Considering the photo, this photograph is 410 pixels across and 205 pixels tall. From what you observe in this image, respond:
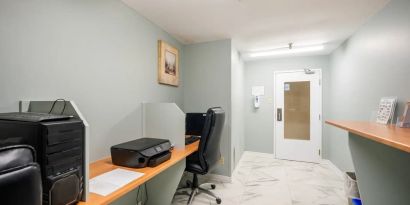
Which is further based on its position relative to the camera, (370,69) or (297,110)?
(297,110)

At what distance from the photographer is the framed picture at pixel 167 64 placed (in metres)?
2.46

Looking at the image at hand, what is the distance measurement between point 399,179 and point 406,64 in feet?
3.29

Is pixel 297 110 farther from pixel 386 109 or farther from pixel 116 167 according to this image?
pixel 116 167

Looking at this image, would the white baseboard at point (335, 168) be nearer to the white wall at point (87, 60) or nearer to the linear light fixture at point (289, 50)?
the linear light fixture at point (289, 50)

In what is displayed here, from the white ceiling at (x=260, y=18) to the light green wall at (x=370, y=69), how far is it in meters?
0.20

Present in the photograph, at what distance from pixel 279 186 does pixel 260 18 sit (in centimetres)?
237

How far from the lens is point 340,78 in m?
3.17

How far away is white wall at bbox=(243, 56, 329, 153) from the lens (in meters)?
4.05

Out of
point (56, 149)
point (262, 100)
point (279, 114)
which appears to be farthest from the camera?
point (262, 100)

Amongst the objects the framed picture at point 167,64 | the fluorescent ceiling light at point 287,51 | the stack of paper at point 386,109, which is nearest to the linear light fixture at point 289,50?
the fluorescent ceiling light at point 287,51

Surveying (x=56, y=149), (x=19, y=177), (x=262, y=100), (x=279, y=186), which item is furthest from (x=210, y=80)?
(x=19, y=177)

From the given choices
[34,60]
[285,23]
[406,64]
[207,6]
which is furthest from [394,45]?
[34,60]

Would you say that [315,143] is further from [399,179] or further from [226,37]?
[226,37]

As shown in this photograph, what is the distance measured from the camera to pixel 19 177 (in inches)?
20.6
